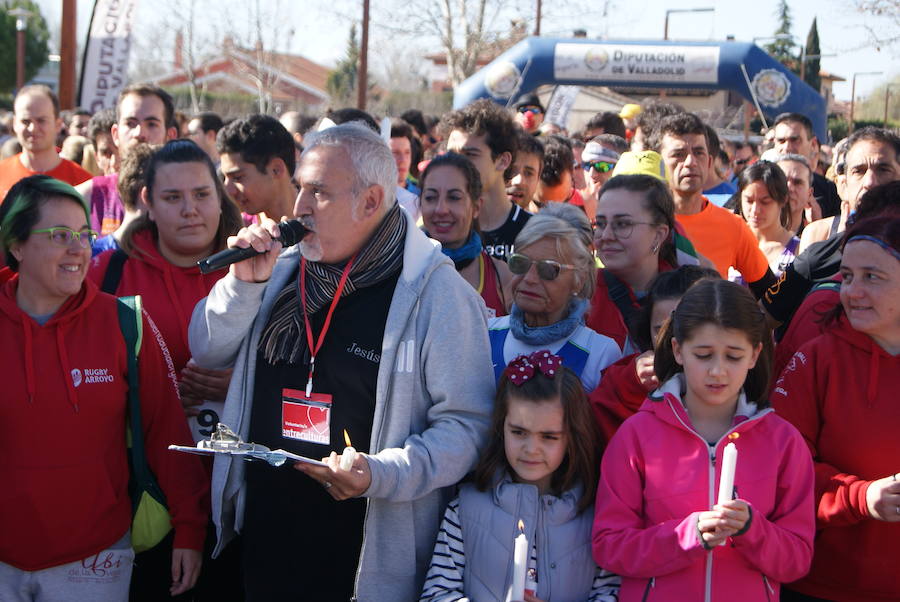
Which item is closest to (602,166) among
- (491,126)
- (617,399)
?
(491,126)

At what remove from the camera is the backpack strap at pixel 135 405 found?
3084 mm

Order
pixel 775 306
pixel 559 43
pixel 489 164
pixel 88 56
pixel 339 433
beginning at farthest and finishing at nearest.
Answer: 1. pixel 559 43
2. pixel 88 56
3. pixel 489 164
4. pixel 775 306
5. pixel 339 433

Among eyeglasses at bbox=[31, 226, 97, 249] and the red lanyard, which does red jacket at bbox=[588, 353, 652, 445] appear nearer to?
the red lanyard

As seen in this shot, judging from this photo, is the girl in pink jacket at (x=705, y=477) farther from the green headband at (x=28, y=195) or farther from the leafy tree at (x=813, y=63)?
the leafy tree at (x=813, y=63)

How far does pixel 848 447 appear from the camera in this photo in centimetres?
284

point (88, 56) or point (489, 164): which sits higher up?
point (88, 56)

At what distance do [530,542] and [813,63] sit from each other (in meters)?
58.7

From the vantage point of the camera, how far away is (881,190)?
11.1ft

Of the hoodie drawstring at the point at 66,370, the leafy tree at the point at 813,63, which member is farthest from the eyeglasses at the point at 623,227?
the leafy tree at the point at 813,63

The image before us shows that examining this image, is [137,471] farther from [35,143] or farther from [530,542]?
[35,143]

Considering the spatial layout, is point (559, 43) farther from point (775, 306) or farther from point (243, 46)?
point (243, 46)

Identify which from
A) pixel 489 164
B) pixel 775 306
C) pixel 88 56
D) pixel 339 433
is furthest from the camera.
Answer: pixel 88 56

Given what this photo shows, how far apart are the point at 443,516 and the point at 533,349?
0.72 m

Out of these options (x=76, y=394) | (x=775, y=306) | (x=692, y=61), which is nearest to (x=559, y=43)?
(x=692, y=61)
